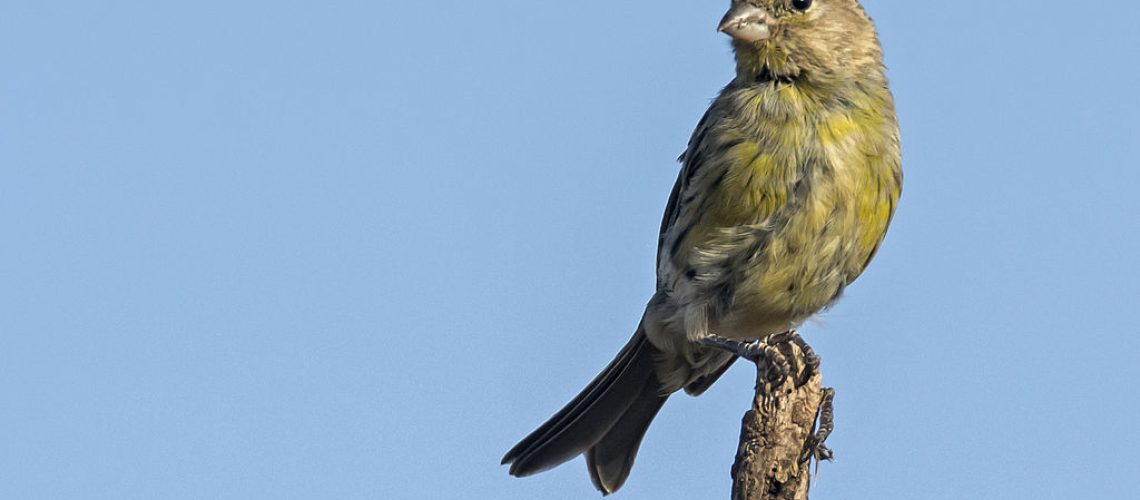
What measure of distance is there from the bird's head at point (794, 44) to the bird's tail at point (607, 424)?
1499mm

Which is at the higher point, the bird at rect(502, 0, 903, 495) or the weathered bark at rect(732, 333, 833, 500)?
the bird at rect(502, 0, 903, 495)

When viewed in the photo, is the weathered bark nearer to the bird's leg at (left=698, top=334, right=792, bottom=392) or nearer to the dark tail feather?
the bird's leg at (left=698, top=334, right=792, bottom=392)

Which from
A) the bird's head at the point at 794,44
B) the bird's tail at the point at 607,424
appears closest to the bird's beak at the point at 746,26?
the bird's head at the point at 794,44

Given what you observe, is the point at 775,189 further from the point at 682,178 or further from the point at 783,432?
the point at 783,432

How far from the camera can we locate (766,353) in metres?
5.69

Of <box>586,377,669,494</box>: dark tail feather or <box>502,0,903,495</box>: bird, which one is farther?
<box>586,377,669,494</box>: dark tail feather

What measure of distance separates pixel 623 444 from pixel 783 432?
215cm

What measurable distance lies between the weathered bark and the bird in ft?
2.79

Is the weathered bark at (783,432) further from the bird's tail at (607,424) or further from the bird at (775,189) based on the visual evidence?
the bird's tail at (607,424)

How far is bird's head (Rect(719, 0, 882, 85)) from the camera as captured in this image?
6516 millimetres

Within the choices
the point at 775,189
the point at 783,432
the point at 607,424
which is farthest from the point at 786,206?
the point at 607,424

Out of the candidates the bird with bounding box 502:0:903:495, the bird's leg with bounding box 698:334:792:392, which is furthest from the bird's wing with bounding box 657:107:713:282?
the bird's leg with bounding box 698:334:792:392

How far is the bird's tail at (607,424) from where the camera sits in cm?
702

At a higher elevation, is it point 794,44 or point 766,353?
point 794,44
